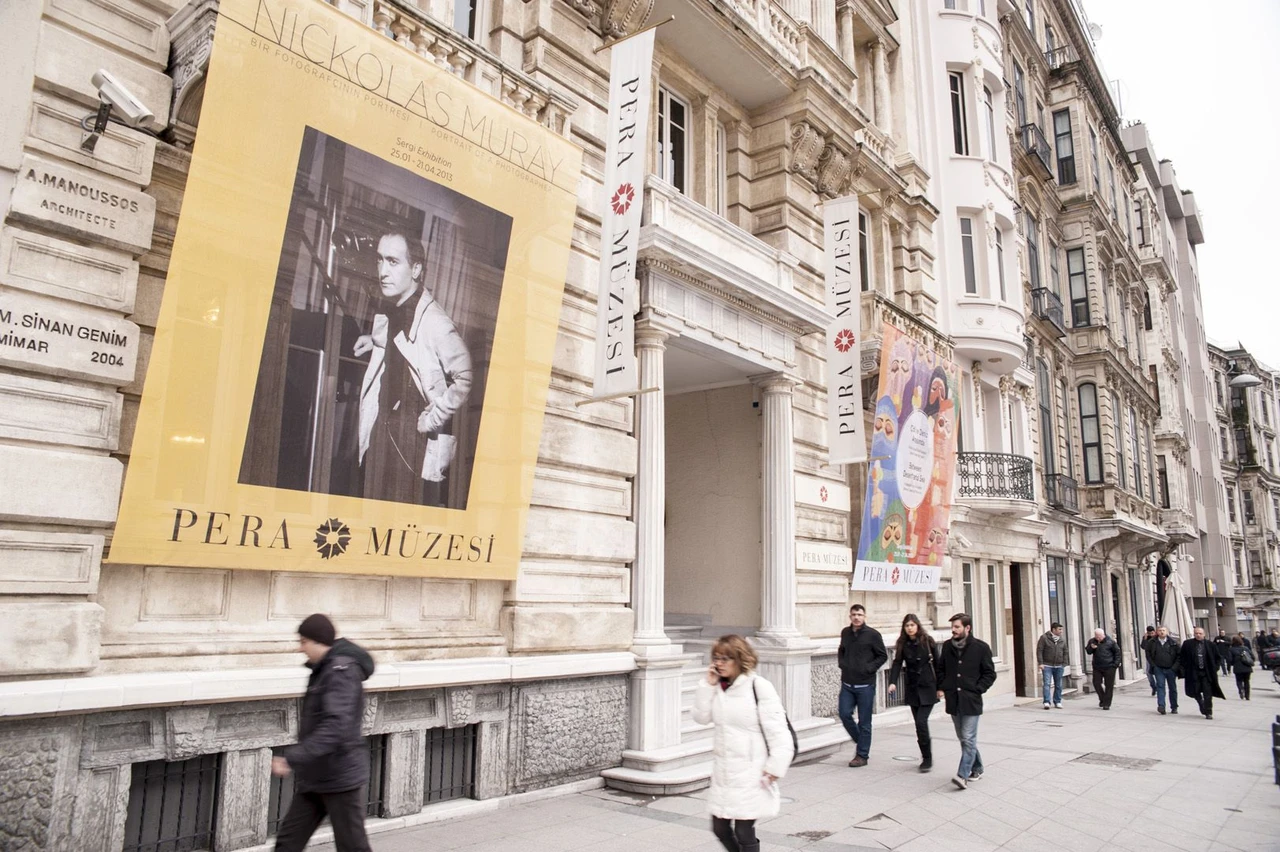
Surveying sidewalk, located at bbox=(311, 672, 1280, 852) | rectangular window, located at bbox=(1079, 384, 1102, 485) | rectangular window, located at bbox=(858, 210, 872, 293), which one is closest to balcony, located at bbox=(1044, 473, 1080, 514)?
rectangular window, located at bbox=(1079, 384, 1102, 485)

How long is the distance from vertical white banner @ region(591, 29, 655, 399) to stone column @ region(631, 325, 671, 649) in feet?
3.68

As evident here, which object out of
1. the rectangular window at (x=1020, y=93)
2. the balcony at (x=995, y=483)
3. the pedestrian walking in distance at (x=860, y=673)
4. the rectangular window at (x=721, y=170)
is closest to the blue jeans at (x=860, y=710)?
the pedestrian walking in distance at (x=860, y=673)

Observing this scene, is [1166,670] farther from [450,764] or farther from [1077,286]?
[450,764]

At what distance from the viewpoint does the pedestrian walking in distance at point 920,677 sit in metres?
10.7

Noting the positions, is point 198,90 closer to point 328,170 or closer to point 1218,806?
point 328,170

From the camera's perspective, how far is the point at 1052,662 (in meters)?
20.0

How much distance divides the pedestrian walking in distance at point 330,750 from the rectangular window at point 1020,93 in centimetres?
2828

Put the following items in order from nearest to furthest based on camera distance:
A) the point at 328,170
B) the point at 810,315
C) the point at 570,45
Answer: the point at 328,170
the point at 570,45
the point at 810,315

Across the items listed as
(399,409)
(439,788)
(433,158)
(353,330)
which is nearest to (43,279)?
(353,330)

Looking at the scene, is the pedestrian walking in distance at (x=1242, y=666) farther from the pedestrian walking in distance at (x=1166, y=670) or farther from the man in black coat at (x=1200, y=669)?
the man in black coat at (x=1200, y=669)

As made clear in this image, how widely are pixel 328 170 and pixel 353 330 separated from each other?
1.34 metres

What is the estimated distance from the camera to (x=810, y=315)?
1355 centimetres

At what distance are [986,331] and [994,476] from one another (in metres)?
3.36

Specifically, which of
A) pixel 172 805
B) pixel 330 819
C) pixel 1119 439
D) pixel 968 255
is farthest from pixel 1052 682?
pixel 330 819
